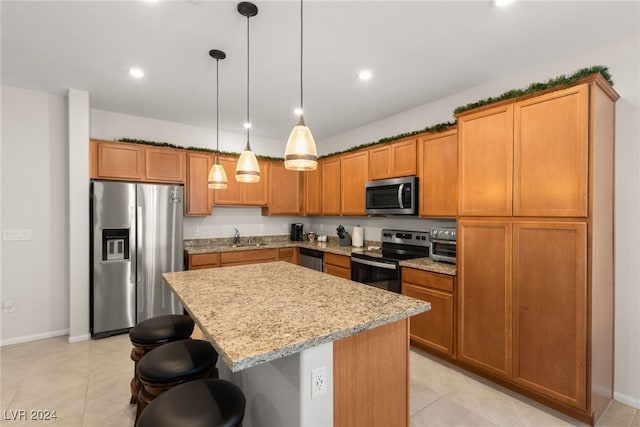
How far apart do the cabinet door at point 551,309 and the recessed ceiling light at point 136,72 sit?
139 inches

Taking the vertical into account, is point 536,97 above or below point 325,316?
above

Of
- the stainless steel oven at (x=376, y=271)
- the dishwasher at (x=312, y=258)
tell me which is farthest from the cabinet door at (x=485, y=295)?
the dishwasher at (x=312, y=258)

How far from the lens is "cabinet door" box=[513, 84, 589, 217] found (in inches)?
77.4

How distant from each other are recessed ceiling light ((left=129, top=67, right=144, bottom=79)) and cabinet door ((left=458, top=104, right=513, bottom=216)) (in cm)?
298

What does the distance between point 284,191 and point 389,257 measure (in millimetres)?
2341

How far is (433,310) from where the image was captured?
2871 millimetres

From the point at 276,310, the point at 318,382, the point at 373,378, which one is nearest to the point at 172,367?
the point at 276,310

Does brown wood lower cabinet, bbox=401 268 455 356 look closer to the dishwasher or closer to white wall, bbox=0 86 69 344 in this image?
the dishwasher

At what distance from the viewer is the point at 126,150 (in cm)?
368

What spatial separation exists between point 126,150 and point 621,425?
5.22 metres

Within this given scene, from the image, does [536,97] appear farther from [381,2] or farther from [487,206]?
[381,2]

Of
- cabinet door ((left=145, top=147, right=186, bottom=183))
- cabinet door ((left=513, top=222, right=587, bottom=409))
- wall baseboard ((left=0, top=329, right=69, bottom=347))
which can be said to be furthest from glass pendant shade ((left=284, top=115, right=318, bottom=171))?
wall baseboard ((left=0, top=329, right=69, bottom=347))

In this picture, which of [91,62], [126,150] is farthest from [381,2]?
[126,150]

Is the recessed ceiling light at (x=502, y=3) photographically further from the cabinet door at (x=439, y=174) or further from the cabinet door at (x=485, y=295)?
the cabinet door at (x=485, y=295)
